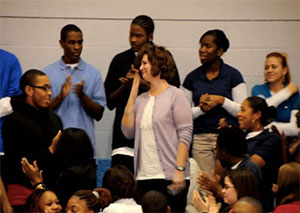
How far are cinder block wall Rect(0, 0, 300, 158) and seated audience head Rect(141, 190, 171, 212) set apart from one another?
216 cm

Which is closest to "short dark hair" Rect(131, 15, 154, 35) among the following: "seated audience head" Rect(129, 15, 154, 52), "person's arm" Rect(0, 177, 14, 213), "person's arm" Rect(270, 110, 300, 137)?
"seated audience head" Rect(129, 15, 154, 52)

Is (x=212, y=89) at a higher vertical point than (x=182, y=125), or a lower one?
higher

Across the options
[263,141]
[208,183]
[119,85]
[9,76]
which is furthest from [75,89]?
[263,141]

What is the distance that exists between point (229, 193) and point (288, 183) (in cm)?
40

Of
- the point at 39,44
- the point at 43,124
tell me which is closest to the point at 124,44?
the point at 39,44

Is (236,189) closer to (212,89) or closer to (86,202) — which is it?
(86,202)

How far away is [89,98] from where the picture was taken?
5.34 metres

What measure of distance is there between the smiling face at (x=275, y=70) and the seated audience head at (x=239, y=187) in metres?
1.30

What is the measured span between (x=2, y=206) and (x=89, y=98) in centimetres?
106

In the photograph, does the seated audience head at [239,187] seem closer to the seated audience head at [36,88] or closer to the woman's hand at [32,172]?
the woman's hand at [32,172]

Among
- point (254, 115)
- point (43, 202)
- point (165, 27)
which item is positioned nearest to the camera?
point (43, 202)

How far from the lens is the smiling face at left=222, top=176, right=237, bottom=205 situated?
4.49 metres

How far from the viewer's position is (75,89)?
17.3ft

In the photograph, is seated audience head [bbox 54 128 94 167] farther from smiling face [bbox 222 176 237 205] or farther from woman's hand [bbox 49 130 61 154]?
smiling face [bbox 222 176 237 205]
